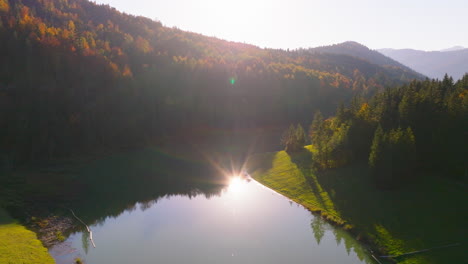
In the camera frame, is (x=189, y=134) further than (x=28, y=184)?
Yes

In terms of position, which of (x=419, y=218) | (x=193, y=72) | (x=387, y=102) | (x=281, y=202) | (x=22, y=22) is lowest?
(x=281, y=202)

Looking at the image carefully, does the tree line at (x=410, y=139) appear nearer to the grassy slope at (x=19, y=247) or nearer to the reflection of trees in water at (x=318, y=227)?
the reflection of trees in water at (x=318, y=227)

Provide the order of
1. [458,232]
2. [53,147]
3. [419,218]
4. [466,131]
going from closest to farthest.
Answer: [458,232] → [419,218] → [466,131] → [53,147]

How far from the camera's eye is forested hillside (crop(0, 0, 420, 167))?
92.6m

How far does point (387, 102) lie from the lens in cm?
6256

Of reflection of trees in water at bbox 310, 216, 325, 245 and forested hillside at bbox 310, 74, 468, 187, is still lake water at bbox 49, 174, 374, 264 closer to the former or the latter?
reflection of trees in water at bbox 310, 216, 325, 245

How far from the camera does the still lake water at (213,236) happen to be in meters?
37.1

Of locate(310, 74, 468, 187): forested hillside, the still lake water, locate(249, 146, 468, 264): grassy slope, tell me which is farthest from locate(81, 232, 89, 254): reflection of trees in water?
locate(310, 74, 468, 187): forested hillside

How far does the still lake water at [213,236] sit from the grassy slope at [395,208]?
3266mm

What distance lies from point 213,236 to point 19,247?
2449 centimetres

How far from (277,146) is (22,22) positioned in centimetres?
11879

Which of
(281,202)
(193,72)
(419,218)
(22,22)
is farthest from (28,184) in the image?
(193,72)

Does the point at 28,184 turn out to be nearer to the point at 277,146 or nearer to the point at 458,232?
the point at 458,232

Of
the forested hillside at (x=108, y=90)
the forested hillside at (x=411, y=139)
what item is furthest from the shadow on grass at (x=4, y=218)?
the forested hillside at (x=411, y=139)
